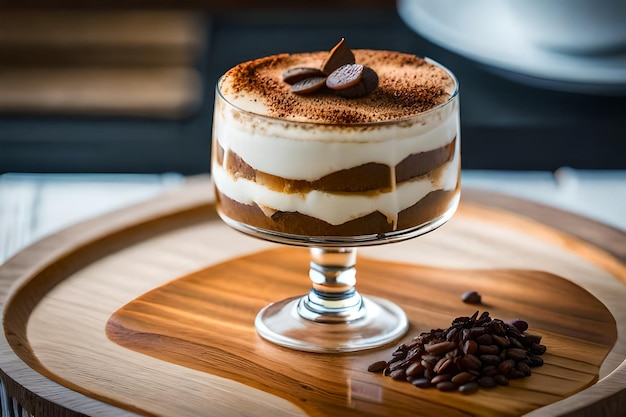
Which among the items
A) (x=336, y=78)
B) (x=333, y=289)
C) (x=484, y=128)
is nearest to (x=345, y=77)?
(x=336, y=78)

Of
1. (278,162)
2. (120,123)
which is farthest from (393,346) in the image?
(120,123)

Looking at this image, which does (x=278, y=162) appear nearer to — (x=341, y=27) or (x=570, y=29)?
(x=570, y=29)

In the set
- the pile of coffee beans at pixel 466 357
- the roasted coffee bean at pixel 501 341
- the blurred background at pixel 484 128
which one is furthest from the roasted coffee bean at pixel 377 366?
the blurred background at pixel 484 128

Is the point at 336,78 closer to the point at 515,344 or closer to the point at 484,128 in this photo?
the point at 515,344

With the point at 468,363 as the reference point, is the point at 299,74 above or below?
above

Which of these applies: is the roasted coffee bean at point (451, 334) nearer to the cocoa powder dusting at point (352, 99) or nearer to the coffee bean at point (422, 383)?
the coffee bean at point (422, 383)
